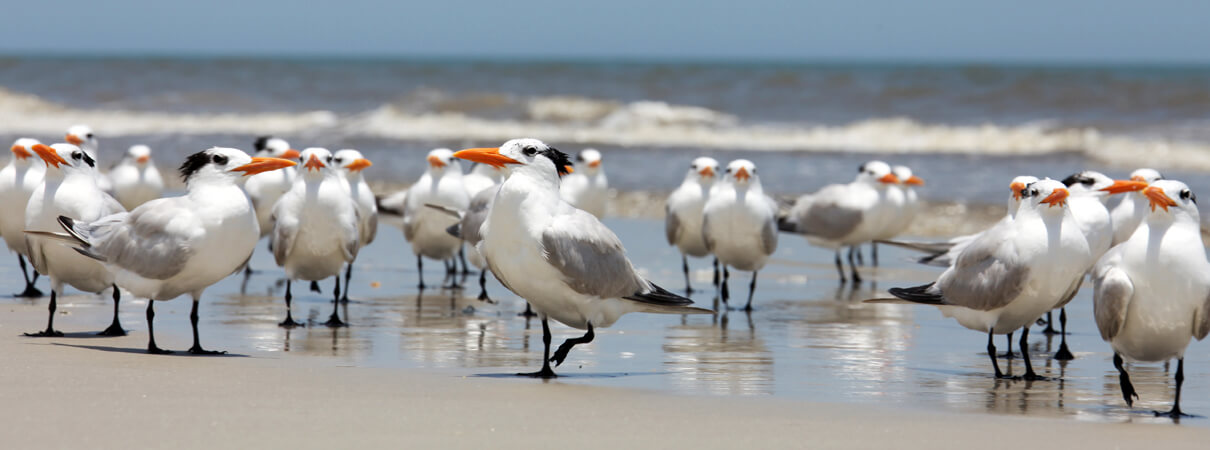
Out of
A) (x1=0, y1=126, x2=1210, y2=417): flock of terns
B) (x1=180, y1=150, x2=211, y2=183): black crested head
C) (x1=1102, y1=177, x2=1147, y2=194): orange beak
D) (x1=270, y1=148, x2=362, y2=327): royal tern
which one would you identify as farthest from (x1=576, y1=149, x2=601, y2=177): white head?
(x1=1102, y1=177, x2=1147, y2=194): orange beak

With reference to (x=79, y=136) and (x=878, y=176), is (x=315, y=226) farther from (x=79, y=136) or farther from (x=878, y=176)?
(x=878, y=176)

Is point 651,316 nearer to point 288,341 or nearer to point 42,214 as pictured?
point 288,341

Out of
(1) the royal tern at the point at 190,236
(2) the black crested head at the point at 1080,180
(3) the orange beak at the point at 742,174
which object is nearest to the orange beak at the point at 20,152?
(1) the royal tern at the point at 190,236

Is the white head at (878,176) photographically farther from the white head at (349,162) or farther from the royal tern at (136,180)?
the royal tern at (136,180)

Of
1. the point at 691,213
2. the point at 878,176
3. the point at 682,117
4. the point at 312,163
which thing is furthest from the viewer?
the point at 682,117

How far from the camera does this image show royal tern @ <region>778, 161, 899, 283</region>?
1267cm

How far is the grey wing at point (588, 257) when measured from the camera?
6586 millimetres

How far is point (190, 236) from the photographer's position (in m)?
6.86

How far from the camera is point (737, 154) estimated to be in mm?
26312

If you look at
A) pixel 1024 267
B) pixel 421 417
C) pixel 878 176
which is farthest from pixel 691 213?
pixel 421 417

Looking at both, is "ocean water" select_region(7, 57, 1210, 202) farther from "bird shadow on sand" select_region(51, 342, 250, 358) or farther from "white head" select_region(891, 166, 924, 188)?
"bird shadow on sand" select_region(51, 342, 250, 358)

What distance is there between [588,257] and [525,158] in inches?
21.6

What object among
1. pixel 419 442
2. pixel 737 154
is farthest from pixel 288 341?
pixel 737 154

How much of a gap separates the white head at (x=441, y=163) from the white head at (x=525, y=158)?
4761 mm
